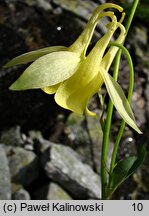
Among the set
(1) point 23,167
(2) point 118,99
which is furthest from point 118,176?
(1) point 23,167

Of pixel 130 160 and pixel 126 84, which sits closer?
pixel 130 160

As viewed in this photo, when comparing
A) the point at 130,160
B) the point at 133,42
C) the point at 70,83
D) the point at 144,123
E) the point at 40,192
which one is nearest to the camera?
the point at 70,83

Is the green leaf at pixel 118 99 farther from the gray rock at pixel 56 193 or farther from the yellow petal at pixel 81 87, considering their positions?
the gray rock at pixel 56 193

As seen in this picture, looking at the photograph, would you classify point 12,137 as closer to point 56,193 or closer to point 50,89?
point 56,193

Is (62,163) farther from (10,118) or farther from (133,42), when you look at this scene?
(133,42)

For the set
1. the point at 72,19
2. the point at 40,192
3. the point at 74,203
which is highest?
the point at 74,203

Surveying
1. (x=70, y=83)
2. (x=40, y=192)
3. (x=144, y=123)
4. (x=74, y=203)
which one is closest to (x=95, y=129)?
(x=144, y=123)

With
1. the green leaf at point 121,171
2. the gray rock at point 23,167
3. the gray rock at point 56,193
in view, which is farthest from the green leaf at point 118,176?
the gray rock at point 23,167
